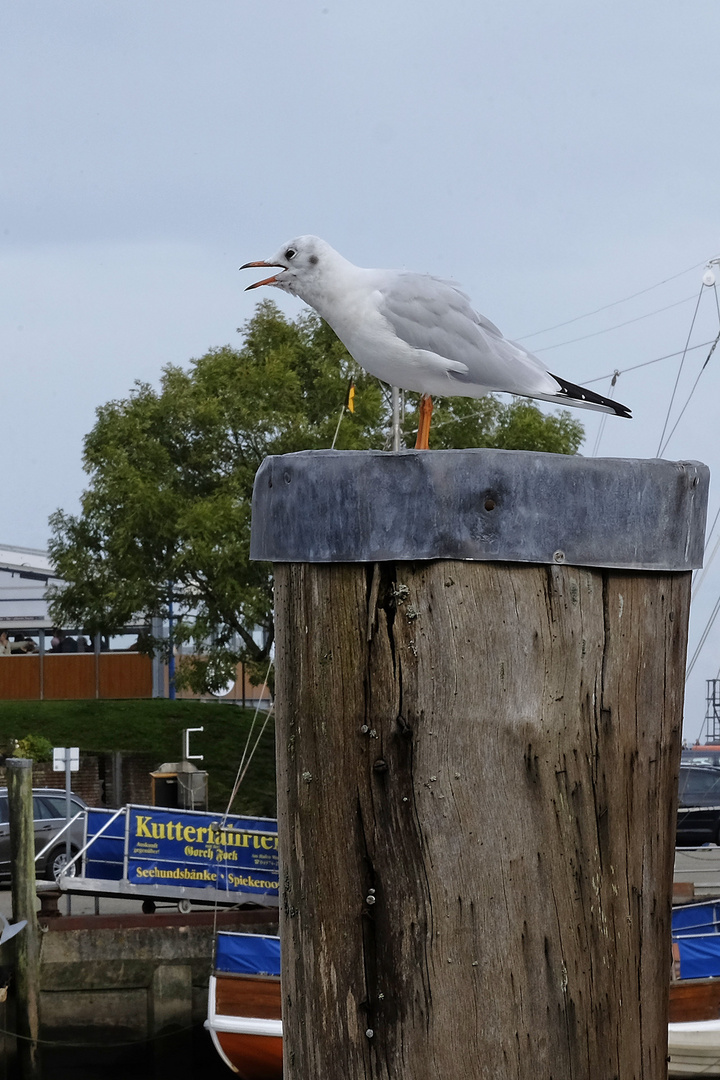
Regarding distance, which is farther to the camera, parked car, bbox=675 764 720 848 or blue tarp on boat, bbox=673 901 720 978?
parked car, bbox=675 764 720 848

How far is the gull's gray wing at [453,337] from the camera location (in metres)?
3.15

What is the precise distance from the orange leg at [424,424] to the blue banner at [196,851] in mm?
12977

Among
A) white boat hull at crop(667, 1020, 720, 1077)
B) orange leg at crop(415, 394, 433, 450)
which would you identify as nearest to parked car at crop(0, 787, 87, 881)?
white boat hull at crop(667, 1020, 720, 1077)

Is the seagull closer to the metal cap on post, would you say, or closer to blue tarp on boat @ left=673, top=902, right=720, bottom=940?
the metal cap on post

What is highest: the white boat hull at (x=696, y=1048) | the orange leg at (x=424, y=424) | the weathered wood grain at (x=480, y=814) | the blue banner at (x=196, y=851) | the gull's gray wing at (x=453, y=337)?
the gull's gray wing at (x=453, y=337)

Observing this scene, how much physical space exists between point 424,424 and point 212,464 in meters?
25.0

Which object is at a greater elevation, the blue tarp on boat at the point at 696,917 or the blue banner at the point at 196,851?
the blue banner at the point at 196,851

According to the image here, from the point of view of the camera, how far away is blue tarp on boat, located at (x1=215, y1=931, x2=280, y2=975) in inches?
541

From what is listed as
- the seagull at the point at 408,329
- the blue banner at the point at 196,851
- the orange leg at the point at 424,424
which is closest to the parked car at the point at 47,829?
the blue banner at the point at 196,851

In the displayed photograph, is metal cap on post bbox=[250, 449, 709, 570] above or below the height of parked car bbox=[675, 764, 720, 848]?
above

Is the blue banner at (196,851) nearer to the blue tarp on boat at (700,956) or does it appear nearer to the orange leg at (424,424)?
the blue tarp on boat at (700,956)

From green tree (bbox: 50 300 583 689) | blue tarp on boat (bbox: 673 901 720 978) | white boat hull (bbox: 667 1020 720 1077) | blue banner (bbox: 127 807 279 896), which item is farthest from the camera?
green tree (bbox: 50 300 583 689)

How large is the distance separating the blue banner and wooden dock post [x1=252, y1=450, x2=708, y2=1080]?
13.9 m

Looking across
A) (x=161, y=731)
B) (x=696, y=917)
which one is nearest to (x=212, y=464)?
(x=161, y=731)
